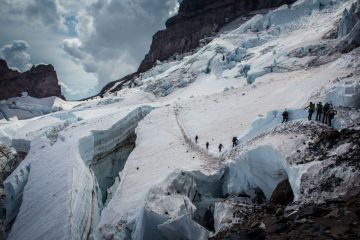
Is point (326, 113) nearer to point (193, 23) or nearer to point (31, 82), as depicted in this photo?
point (31, 82)

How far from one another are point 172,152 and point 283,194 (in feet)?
39.0

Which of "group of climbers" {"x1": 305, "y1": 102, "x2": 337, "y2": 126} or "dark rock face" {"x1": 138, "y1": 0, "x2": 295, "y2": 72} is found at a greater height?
"dark rock face" {"x1": 138, "y1": 0, "x2": 295, "y2": 72}

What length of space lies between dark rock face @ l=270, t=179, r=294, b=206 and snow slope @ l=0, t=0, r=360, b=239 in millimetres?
574

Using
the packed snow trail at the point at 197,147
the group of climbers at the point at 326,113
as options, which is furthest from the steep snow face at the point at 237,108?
the group of climbers at the point at 326,113

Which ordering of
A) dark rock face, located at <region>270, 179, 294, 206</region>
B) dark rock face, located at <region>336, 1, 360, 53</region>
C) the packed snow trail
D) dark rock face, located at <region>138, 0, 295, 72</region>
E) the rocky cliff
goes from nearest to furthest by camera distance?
dark rock face, located at <region>270, 179, 294, 206</region> → the packed snow trail → dark rock face, located at <region>336, 1, 360, 53</region> → the rocky cliff → dark rock face, located at <region>138, 0, 295, 72</region>

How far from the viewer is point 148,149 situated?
89.3 ft

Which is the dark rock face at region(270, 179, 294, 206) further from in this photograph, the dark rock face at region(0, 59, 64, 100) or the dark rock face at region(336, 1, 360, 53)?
the dark rock face at region(0, 59, 64, 100)

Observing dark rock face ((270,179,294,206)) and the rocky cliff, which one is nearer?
dark rock face ((270,179,294,206))

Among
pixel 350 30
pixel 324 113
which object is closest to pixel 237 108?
pixel 324 113

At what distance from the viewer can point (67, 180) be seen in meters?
22.6

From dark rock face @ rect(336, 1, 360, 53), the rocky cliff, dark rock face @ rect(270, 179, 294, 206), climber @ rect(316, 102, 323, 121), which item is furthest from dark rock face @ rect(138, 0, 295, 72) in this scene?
dark rock face @ rect(270, 179, 294, 206)

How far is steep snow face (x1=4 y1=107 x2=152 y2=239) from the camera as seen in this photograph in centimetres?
1947

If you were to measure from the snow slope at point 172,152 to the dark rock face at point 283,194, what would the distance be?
1.88 ft

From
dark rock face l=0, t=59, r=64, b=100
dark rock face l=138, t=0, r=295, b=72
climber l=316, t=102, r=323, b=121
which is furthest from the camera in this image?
dark rock face l=138, t=0, r=295, b=72
